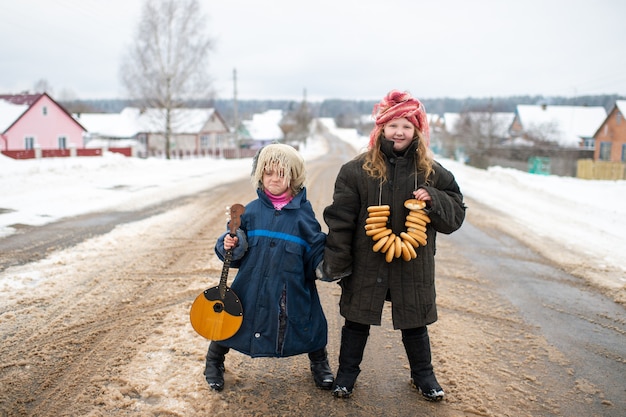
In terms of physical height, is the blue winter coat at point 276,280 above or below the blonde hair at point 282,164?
below

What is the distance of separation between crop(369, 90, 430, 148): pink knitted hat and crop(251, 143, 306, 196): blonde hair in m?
0.48

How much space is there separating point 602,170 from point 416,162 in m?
25.2

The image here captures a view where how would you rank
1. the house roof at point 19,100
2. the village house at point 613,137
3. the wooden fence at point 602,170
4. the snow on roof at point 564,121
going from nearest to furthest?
the wooden fence at point 602,170 < the house roof at point 19,100 < the village house at point 613,137 < the snow on roof at point 564,121

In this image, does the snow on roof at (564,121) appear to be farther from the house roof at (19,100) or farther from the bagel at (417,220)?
the bagel at (417,220)

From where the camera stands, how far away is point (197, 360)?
357cm

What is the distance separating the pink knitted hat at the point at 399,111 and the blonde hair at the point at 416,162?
0.06m

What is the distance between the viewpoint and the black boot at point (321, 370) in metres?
3.27

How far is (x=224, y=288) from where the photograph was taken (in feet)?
10.1

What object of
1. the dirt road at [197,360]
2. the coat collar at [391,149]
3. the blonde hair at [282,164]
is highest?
the coat collar at [391,149]

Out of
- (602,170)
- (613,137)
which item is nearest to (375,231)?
(602,170)

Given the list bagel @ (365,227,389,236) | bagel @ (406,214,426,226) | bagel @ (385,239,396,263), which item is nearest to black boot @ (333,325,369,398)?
bagel @ (385,239,396,263)

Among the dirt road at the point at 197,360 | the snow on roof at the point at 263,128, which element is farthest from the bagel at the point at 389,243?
the snow on roof at the point at 263,128

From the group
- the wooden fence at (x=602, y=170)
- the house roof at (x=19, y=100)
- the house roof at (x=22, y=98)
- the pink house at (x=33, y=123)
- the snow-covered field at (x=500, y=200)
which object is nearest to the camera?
the snow-covered field at (x=500, y=200)

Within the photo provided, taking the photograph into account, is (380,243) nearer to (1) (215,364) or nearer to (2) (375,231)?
(2) (375,231)
